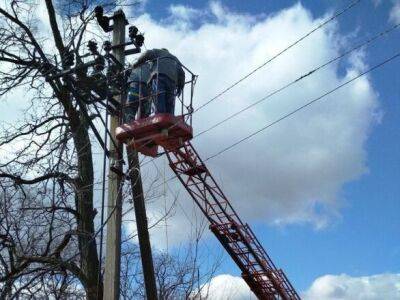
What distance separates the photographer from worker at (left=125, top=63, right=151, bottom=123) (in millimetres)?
7844

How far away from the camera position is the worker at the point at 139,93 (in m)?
7.84

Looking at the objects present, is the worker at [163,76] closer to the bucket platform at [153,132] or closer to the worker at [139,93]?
the worker at [139,93]

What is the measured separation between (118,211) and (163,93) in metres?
2.21

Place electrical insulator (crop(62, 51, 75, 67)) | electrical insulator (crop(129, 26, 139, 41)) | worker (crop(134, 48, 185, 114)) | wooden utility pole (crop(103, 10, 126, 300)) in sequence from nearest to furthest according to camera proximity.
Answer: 1. wooden utility pole (crop(103, 10, 126, 300))
2. electrical insulator (crop(129, 26, 139, 41))
3. electrical insulator (crop(62, 51, 75, 67))
4. worker (crop(134, 48, 185, 114))

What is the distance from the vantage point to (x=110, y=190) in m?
6.61

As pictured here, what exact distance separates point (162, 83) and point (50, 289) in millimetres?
4244

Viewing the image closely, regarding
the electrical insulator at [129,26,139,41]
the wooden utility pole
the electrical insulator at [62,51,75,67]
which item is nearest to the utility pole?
the wooden utility pole

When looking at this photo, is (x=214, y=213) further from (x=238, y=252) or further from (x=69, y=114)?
(x=69, y=114)

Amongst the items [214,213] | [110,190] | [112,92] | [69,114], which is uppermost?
[214,213]

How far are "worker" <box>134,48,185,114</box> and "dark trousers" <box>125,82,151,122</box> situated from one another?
0.13 metres

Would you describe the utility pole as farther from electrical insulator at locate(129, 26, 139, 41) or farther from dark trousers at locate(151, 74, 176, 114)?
dark trousers at locate(151, 74, 176, 114)

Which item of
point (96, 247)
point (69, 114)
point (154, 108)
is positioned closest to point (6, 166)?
point (69, 114)

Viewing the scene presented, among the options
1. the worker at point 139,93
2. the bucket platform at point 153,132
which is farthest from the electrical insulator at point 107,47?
the bucket platform at point 153,132

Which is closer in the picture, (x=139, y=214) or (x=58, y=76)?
(x=58, y=76)
